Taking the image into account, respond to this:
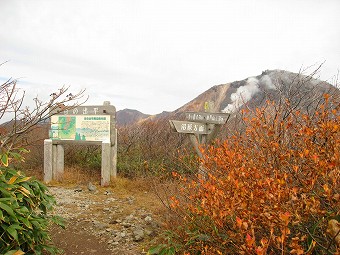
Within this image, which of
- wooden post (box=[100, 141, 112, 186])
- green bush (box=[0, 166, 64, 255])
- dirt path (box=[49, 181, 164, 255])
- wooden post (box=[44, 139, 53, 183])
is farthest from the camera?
wooden post (box=[44, 139, 53, 183])

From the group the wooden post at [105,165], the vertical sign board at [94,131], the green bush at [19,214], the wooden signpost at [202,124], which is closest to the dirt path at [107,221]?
the wooden post at [105,165]

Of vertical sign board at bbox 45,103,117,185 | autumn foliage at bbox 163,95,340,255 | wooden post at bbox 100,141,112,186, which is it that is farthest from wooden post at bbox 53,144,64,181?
autumn foliage at bbox 163,95,340,255

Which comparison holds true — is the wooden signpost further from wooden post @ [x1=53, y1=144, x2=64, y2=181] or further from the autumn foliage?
wooden post @ [x1=53, y1=144, x2=64, y2=181]

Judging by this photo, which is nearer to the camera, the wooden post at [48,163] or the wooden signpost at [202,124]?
the wooden signpost at [202,124]

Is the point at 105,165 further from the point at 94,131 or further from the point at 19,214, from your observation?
the point at 19,214

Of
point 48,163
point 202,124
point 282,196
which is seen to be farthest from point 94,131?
point 282,196

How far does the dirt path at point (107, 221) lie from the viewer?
4.38 m

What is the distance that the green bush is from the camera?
2.56m

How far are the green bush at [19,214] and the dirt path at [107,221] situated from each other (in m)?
1.29

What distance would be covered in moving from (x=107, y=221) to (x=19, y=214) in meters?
2.79

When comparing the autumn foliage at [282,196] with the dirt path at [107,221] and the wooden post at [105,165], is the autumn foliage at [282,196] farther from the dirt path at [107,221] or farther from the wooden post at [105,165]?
the wooden post at [105,165]

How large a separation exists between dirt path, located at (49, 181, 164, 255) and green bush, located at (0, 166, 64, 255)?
1293mm

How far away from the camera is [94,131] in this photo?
8.34 metres

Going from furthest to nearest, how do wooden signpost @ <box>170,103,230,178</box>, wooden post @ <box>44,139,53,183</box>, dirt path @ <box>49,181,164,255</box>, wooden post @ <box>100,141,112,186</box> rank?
wooden post @ <box>44,139,53,183</box>
wooden post @ <box>100,141,112,186</box>
wooden signpost @ <box>170,103,230,178</box>
dirt path @ <box>49,181,164,255</box>
